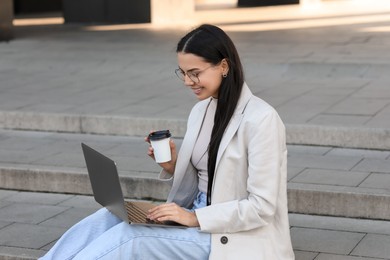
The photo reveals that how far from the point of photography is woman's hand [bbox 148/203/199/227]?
3549mm

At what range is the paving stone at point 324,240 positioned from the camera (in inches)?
184

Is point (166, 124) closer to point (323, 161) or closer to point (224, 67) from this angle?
point (323, 161)

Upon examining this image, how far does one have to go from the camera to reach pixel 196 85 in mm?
3631

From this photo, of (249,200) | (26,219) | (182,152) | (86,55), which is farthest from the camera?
(86,55)

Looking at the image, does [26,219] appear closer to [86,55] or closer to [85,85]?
[85,85]

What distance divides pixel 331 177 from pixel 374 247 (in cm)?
95

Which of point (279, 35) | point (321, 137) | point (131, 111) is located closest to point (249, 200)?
point (321, 137)

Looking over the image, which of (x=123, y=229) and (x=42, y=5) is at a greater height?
(x=123, y=229)

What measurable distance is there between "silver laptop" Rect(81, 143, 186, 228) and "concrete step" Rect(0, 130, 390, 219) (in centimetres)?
170

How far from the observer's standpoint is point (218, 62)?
11.8ft

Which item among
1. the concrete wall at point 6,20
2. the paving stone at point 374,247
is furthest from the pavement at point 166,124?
the concrete wall at point 6,20

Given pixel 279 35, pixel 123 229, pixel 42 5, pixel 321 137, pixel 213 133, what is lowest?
pixel 42 5

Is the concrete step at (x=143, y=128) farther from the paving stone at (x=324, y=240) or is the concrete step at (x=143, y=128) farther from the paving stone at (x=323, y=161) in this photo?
the paving stone at (x=324, y=240)

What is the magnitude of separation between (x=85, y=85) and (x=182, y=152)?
5.19 m
